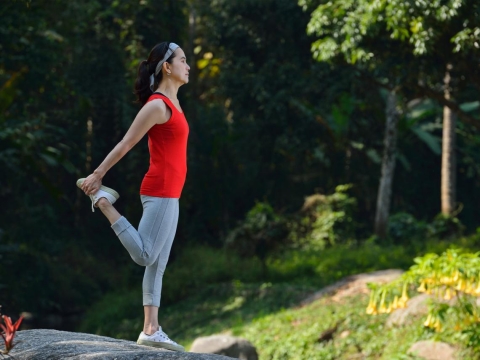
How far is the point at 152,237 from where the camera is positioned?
4.70 m

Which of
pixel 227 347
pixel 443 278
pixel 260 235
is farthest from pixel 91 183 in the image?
pixel 260 235

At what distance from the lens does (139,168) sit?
19.2 meters

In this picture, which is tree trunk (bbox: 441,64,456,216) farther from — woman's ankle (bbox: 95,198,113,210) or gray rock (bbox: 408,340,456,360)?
woman's ankle (bbox: 95,198,113,210)

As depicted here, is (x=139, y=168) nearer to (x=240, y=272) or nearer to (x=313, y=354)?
(x=240, y=272)

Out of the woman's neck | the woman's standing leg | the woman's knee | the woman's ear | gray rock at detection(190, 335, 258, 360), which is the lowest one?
gray rock at detection(190, 335, 258, 360)

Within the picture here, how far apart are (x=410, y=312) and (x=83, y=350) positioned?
23.7 feet

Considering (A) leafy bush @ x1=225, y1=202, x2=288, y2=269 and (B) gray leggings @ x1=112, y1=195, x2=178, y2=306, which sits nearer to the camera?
(B) gray leggings @ x1=112, y1=195, x2=178, y2=306

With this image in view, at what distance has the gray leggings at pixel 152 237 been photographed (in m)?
4.63

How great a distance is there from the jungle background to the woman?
754 cm

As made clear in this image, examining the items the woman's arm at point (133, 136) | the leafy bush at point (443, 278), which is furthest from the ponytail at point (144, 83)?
the leafy bush at point (443, 278)

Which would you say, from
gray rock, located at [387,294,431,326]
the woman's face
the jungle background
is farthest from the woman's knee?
the jungle background

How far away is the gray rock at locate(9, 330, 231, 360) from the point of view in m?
4.23

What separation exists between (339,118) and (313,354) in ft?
30.2

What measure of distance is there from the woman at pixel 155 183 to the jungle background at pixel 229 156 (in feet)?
24.7
